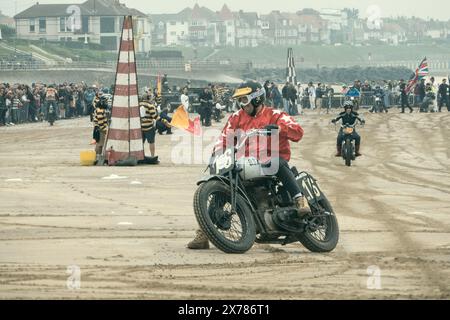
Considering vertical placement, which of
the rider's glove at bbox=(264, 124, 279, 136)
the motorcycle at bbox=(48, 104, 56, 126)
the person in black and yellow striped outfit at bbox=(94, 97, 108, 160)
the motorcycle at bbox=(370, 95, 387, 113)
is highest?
the rider's glove at bbox=(264, 124, 279, 136)

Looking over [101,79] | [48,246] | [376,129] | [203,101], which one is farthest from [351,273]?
[101,79]

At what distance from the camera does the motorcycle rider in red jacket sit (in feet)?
40.2

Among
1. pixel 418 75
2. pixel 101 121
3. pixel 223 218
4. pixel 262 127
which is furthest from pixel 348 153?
pixel 418 75

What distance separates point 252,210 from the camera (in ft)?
39.8

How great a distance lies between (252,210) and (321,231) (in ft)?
3.05

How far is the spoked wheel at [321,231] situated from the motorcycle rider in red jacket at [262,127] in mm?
224

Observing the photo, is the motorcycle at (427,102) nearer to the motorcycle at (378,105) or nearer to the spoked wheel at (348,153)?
the motorcycle at (378,105)

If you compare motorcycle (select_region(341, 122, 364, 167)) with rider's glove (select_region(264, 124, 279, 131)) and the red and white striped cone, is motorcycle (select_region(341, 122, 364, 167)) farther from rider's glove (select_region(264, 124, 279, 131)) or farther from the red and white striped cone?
rider's glove (select_region(264, 124, 279, 131))

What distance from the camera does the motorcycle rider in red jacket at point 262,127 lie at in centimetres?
1224

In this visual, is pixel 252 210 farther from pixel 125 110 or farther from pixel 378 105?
pixel 378 105

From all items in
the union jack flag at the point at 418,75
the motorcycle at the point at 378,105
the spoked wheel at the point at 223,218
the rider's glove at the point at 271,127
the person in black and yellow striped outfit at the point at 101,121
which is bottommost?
the motorcycle at the point at 378,105

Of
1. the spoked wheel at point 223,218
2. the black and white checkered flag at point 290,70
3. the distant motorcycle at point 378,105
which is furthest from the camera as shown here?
the distant motorcycle at point 378,105

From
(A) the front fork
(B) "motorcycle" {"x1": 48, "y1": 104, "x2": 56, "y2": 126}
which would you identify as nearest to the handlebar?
(A) the front fork

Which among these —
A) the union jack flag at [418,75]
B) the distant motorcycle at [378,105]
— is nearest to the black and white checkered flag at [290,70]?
the distant motorcycle at [378,105]
